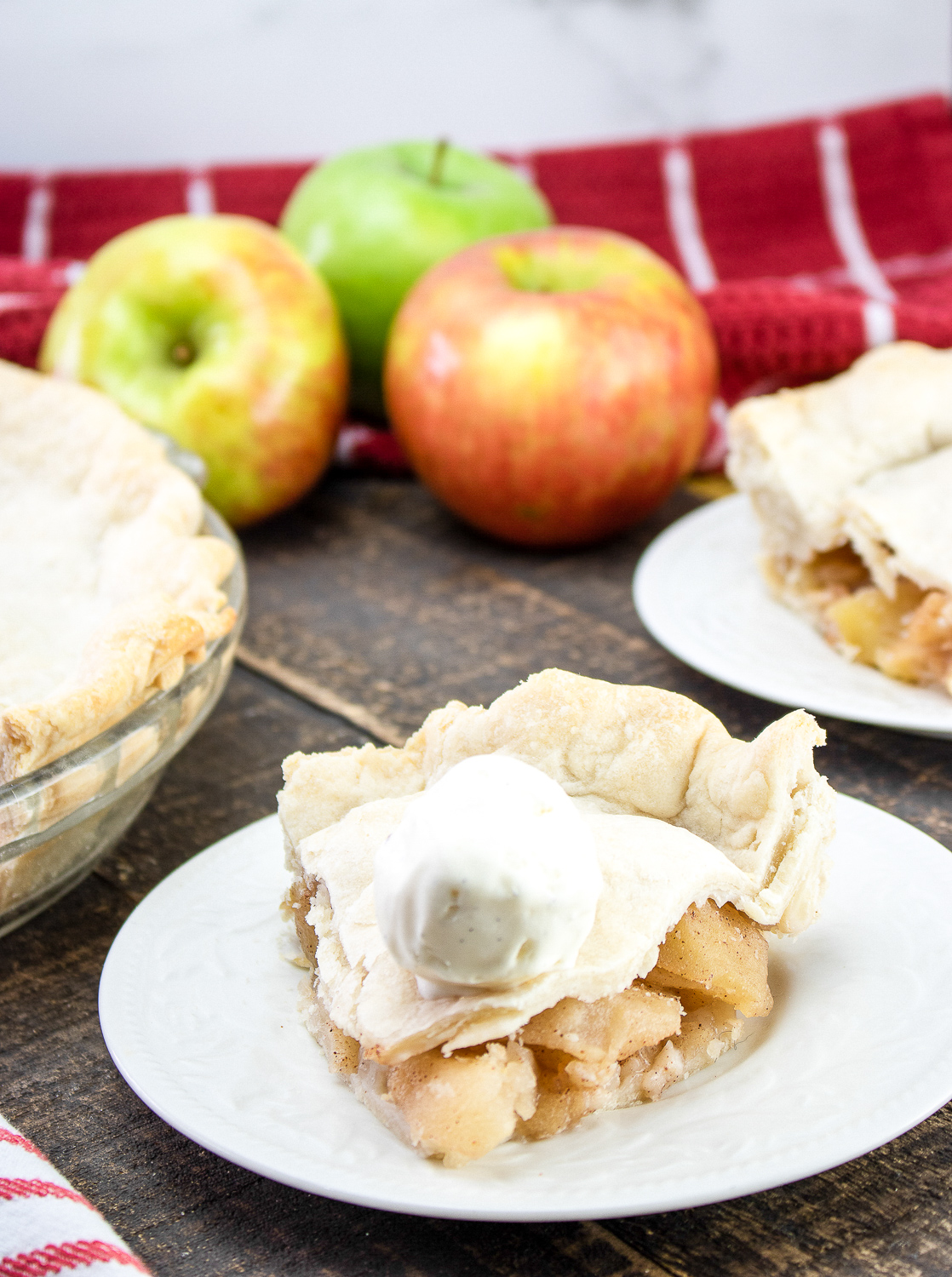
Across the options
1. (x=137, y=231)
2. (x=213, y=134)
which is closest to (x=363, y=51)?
(x=213, y=134)

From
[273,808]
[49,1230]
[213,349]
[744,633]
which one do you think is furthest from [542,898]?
[213,349]

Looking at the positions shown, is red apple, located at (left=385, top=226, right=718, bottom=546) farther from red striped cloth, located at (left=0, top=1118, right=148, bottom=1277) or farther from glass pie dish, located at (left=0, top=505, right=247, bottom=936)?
red striped cloth, located at (left=0, top=1118, right=148, bottom=1277)

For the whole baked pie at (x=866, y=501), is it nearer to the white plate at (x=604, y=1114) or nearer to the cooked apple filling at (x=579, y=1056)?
the white plate at (x=604, y=1114)

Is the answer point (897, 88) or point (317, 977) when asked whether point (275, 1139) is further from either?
point (897, 88)

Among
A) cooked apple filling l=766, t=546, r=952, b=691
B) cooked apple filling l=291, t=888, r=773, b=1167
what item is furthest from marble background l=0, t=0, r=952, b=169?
cooked apple filling l=291, t=888, r=773, b=1167

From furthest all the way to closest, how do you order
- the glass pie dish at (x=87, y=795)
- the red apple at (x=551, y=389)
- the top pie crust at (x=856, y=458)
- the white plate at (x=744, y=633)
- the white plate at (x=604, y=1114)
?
1. the red apple at (x=551, y=389)
2. the top pie crust at (x=856, y=458)
3. the white plate at (x=744, y=633)
4. the glass pie dish at (x=87, y=795)
5. the white plate at (x=604, y=1114)

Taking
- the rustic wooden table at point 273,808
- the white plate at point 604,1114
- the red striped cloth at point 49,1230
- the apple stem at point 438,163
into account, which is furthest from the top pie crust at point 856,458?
the red striped cloth at point 49,1230
